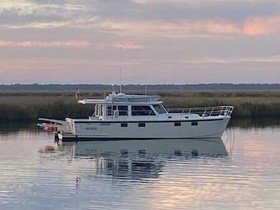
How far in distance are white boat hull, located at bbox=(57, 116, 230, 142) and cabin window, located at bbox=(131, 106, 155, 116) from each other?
0.49m

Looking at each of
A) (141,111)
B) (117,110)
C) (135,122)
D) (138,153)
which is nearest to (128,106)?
(117,110)

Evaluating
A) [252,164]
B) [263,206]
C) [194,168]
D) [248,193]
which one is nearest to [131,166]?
[194,168]

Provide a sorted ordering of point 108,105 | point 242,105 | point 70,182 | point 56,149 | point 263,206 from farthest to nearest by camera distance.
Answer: point 242,105 → point 108,105 → point 56,149 → point 70,182 → point 263,206

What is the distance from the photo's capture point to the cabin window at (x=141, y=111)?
126 ft

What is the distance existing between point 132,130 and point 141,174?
13869mm

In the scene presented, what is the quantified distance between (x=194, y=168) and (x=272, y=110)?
32.3 meters

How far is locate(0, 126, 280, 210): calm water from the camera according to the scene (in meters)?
19.3

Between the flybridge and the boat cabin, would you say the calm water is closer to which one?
the boat cabin

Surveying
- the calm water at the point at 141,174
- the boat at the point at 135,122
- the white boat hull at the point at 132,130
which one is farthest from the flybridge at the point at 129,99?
the calm water at the point at 141,174

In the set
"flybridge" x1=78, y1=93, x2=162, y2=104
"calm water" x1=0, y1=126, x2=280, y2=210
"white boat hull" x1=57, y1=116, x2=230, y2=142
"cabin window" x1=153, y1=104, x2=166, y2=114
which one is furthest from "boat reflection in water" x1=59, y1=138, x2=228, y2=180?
"flybridge" x1=78, y1=93, x2=162, y2=104

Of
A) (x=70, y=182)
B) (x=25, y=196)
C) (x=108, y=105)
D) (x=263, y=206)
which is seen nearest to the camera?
(x=263, y=206)

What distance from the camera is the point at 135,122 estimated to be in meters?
38.9

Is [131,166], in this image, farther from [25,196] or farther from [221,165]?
[25,196]

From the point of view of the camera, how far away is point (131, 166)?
91.1 ft
